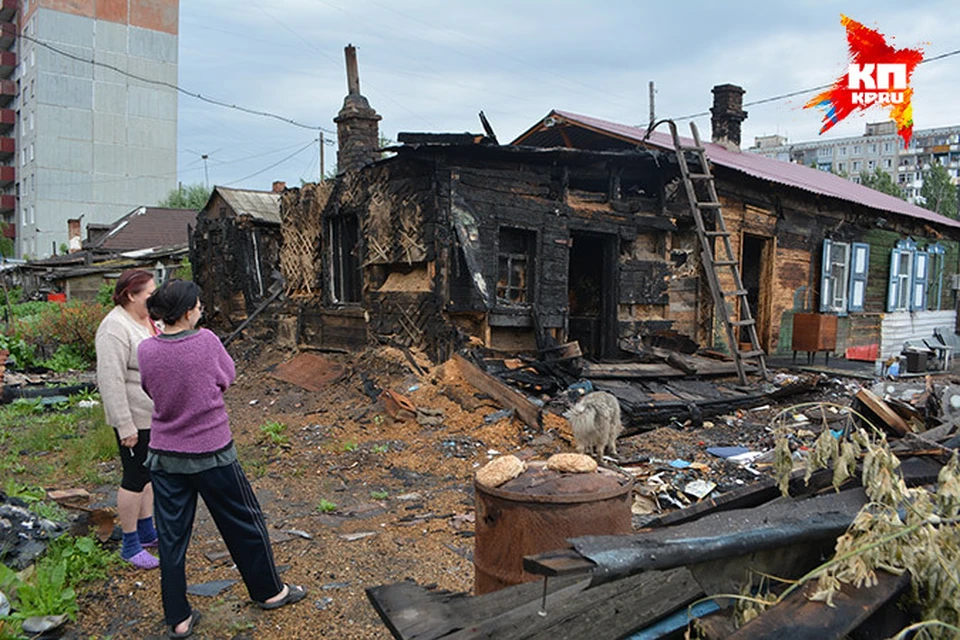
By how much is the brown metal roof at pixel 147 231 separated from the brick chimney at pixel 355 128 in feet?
60.2

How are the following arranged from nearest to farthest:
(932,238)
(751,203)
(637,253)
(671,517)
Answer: (671,517)
(637,253)
(751,203)
(932,238)

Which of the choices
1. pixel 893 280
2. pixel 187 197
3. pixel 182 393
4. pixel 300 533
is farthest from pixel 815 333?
pixel 187 197

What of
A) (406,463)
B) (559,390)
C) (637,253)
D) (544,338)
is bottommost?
(406,463)

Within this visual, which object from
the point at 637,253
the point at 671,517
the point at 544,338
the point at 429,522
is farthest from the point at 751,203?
the point at 671,517

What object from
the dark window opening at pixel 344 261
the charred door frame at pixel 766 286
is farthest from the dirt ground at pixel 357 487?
the charred door frame at pixel 766 286

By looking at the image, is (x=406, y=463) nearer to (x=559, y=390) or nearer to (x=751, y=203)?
(x=559, y=390)

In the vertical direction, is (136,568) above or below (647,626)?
below

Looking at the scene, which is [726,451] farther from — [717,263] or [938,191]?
[938,191]

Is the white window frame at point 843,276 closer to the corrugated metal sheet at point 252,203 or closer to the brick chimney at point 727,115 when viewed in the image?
the brick chimney at point 727,115

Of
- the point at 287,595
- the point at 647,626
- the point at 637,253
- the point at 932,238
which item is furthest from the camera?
the point at 932,238

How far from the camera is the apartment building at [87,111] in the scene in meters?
38.8

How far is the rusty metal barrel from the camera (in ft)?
9.86

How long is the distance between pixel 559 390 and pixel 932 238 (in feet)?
45.9

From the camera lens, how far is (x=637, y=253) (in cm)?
1052
